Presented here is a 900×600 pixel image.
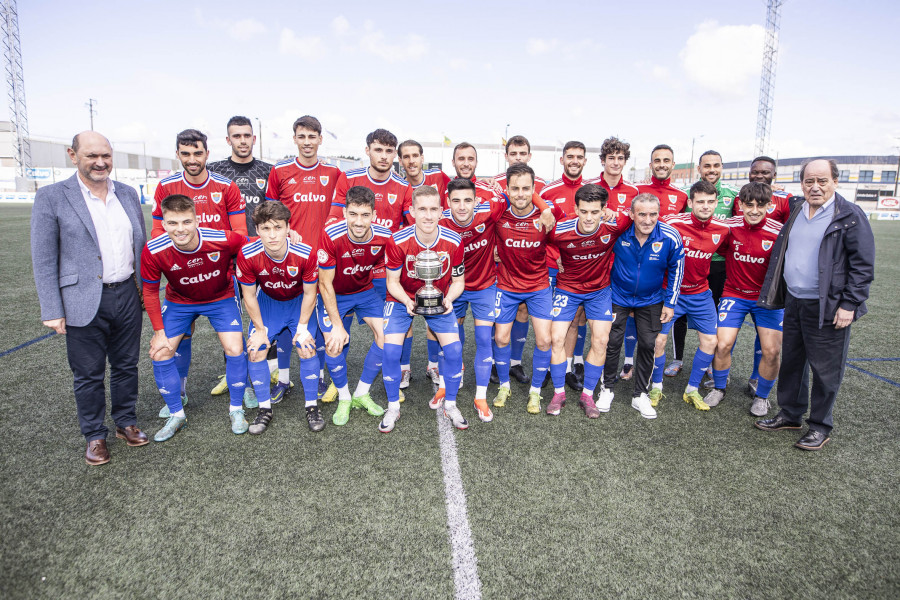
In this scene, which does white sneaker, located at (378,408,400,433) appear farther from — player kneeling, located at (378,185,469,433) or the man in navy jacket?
the man in navy jacket

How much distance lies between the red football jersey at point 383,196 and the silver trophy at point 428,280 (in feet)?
3.57

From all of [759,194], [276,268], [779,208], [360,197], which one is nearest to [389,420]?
[276,268]

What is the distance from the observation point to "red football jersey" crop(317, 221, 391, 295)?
381 centimetres

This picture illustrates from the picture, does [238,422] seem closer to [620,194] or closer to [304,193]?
[304,193]

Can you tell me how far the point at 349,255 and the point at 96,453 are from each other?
7.39 feet

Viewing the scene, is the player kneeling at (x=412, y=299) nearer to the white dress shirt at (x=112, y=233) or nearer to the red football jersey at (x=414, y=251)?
the red football jersey at (x=414, y=251)

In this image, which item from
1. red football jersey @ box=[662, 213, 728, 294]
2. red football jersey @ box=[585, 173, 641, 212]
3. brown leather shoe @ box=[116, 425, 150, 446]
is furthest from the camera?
red football jersey @ box=[585, 173, 641, 212]

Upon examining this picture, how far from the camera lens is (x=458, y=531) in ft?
8.60

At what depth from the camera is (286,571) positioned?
7.71ft

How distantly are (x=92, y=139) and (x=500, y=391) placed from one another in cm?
366

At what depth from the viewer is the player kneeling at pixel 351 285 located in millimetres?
3734

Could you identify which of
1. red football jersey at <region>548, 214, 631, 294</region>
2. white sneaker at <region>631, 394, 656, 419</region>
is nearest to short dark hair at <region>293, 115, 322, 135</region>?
red football jersey at <region>548, 214, 631, 294</region>

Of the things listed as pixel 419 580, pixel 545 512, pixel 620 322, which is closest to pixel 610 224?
pixel 620 322

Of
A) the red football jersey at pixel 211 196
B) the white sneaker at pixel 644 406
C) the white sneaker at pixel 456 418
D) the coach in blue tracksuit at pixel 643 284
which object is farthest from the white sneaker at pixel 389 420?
the red football jersey at pixel 211 196
